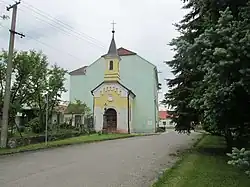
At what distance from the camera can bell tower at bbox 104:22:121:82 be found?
148ft

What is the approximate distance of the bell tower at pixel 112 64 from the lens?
45.0m

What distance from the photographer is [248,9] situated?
6.01 metres

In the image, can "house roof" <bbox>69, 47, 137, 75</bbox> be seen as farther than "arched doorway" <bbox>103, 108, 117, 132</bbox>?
Yes

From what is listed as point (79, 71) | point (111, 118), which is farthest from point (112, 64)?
point (79, 71)

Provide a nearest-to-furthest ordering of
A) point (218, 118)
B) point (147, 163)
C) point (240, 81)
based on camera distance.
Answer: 1. point (240, 81)
2. point (218, 118)
3. point (147, 163)

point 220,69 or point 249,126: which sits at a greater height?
point 220,69

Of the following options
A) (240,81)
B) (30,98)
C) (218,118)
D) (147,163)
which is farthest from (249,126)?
(30,98)

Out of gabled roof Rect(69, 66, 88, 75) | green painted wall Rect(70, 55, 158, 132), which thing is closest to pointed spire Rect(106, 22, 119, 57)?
green painted wall Rect(70, 55, 158, 132)

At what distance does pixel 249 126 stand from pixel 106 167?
4.93 metres

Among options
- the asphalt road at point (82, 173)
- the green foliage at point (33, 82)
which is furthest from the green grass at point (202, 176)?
the green foliage at point (33, 82)

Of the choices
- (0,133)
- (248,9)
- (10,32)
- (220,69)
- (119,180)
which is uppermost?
(10,32)

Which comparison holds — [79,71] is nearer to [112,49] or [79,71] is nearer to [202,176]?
[112,49]

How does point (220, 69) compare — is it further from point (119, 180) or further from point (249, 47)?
point (119, 180)

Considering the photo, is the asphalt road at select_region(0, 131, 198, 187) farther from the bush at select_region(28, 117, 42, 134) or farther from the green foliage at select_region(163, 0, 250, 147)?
the bush at select_region(28, 117, 42, 134)
